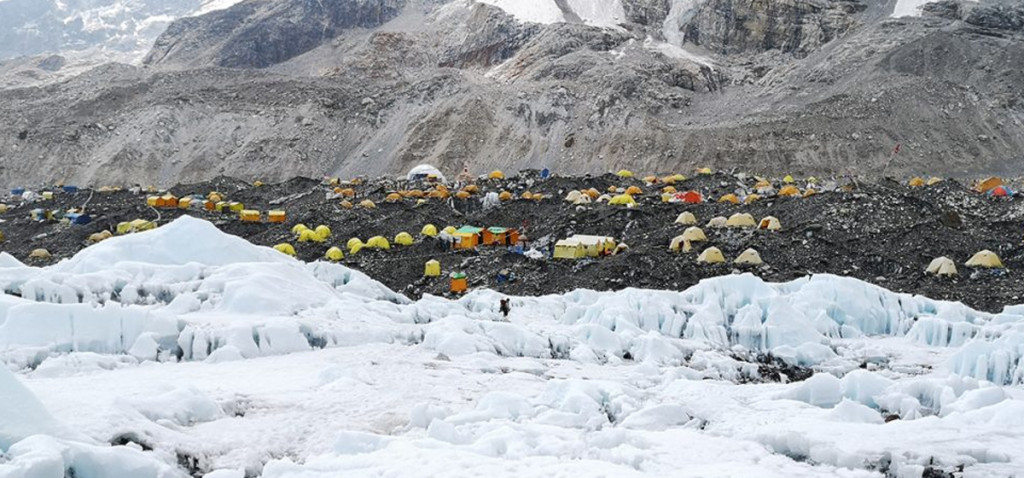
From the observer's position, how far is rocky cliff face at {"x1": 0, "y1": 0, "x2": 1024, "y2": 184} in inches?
1880

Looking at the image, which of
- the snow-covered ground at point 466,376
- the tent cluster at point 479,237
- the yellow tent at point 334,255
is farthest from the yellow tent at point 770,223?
the yellow tent at point 334,255

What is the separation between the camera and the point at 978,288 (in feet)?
60.0

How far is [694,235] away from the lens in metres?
23.0

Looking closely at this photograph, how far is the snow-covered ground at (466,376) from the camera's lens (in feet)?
27.4

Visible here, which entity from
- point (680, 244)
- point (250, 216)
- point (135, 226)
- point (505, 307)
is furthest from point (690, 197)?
point (135, 226)

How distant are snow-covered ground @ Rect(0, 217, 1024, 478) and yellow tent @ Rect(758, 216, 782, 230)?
7.39 metres

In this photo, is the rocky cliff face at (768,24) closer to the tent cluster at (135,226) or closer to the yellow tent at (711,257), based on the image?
the yellow tent at (711,257)

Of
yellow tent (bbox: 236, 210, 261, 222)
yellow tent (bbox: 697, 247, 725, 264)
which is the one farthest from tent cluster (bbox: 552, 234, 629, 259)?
yellow tent (bbox: 236, 210, 261, 222)

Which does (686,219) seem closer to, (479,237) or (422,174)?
(479,237)

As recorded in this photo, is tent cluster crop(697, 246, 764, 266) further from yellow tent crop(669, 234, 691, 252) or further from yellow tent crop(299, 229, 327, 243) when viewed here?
yellow tent crop(299, 229, 327, 243)

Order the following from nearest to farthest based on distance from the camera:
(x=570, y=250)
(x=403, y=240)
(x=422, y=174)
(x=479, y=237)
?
(x=570, y=250), (x=479, y=237), (x=403, y=240), (x=422, y=174)

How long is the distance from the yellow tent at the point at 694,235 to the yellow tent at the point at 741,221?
1.77 meters

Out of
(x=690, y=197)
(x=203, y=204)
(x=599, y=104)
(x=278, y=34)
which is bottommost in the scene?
(x=203, y=204)

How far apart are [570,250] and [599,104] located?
30.6m
